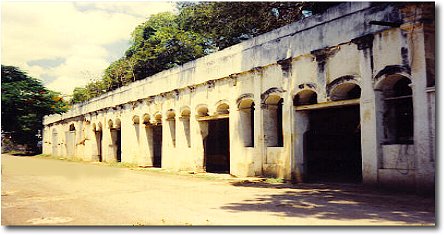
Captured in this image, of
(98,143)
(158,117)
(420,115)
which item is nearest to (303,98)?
(420,115)

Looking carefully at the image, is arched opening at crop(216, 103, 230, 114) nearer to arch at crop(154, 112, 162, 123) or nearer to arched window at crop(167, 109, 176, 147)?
arched window at crop(167, 109, 176, 147)

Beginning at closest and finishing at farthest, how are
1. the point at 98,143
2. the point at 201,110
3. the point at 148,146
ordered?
the point at 201,110 → the point at 148,146 → the point at 98,143

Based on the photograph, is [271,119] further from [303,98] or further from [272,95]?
[303,98]

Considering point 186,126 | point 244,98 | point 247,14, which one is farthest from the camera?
point 186,126

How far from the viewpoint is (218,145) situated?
72.7ft

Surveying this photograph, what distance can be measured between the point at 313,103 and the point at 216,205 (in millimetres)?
6222

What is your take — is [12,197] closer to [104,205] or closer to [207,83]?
[104,205]

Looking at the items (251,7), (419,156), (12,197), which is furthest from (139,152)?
(419,156)

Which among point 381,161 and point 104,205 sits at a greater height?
point 381,161

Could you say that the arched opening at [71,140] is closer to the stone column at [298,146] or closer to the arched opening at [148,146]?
the arched opening at [148,146]

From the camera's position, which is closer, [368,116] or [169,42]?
[368,116]

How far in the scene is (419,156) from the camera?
9.43 m

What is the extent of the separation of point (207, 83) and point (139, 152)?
8.31 metres

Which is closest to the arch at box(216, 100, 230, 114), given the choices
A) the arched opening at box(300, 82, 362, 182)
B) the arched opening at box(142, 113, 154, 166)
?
the arched opening at box(300, 82, 362, 182)
